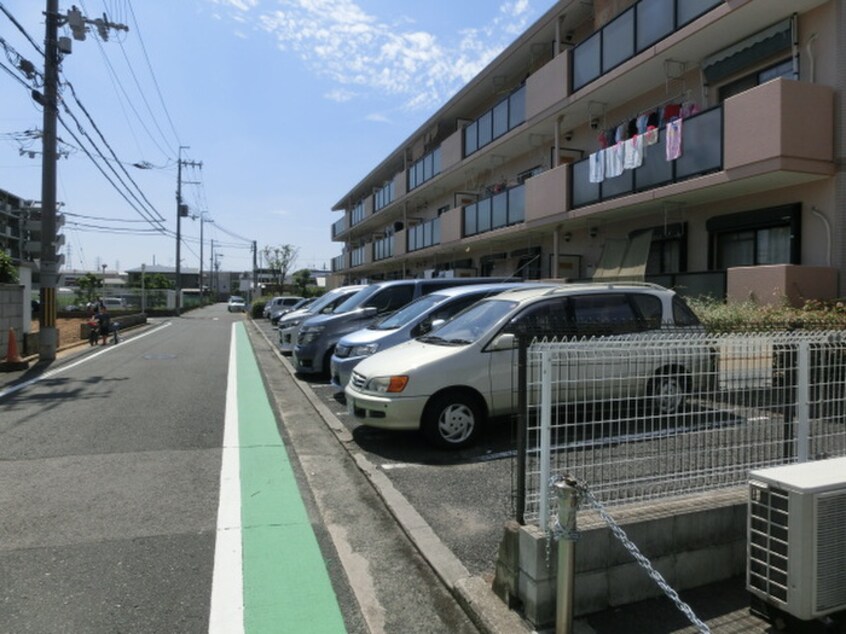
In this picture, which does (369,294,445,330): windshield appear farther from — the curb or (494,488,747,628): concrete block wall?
(494,488,747,628): concrete block wall

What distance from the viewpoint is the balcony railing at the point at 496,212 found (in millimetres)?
16516

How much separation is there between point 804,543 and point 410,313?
655 cm

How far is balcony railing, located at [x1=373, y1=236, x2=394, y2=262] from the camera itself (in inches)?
1163

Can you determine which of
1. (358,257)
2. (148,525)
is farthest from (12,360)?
(358,257)

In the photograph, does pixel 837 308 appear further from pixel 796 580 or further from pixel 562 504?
pixel 562 504

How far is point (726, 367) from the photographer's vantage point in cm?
372

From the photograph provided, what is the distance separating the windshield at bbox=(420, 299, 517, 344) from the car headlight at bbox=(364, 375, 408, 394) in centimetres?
78

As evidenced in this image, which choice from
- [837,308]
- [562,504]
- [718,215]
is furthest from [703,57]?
[562,504]

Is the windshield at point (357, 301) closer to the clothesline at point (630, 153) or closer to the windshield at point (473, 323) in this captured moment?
the windshield at point (473, 323)

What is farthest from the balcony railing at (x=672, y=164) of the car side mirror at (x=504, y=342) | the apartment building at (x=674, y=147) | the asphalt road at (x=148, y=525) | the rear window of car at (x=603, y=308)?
the asphalt road at (x=148, y=525)

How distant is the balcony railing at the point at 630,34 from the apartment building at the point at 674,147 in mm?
35

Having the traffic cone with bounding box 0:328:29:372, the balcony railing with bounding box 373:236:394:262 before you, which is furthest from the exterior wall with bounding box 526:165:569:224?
the balcony railing with bounding box 373:236:394:262

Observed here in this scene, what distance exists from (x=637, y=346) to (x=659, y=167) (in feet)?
29.2

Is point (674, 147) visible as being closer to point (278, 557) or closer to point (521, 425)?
point (521, 425)
